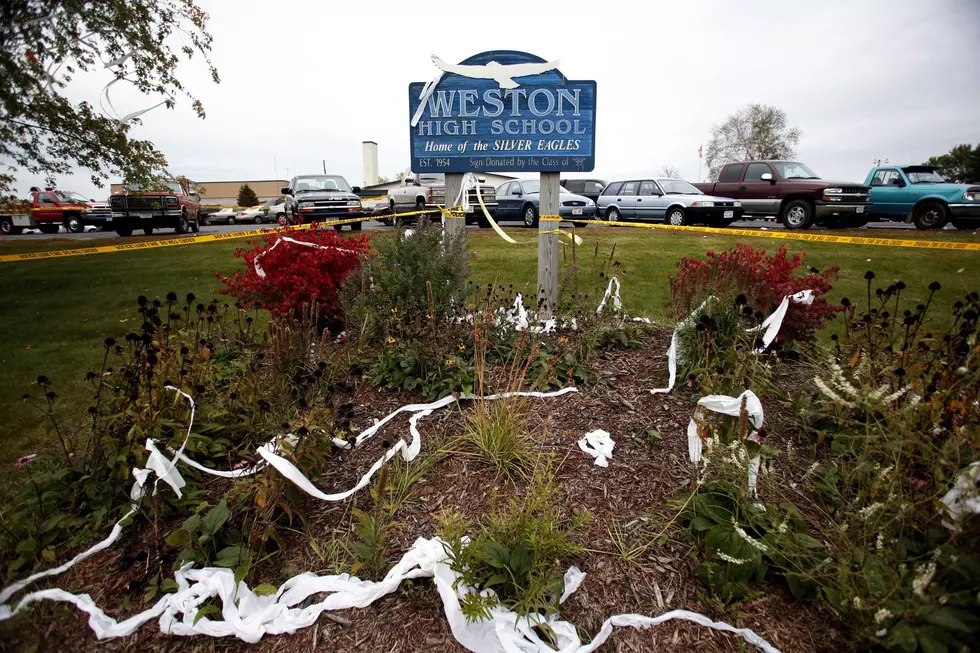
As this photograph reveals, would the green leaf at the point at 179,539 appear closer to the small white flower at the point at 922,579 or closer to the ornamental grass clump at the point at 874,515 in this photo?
the ornamental grass clump at the point at 874,515

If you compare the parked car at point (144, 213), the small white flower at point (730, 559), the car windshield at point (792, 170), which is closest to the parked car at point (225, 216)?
the parked car at point (144, 213)

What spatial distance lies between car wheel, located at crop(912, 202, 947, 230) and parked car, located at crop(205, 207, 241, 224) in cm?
3570

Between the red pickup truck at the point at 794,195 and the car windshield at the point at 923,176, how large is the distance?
168 centimetres

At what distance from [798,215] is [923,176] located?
368cm

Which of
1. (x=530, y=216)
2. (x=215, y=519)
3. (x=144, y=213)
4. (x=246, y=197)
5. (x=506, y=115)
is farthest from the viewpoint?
(x=246, y=197)

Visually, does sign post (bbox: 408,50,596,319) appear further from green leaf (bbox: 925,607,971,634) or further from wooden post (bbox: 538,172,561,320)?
green leaf (bbox: 925,607,971,634)

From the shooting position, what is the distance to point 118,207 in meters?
17.3

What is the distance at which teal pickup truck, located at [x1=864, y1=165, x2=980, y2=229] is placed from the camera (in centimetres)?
1251

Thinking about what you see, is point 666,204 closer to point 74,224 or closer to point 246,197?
point 74,224

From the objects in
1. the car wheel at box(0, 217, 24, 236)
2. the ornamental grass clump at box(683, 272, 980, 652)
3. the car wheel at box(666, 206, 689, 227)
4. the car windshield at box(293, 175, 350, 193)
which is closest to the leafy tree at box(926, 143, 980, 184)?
the car wheel at box(666, 206, 689, 227)

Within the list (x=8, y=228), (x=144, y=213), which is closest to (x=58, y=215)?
(x=8, y=228)

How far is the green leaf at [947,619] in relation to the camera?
4.59 feet

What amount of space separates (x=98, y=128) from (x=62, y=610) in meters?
7.73

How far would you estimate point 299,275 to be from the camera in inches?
178
